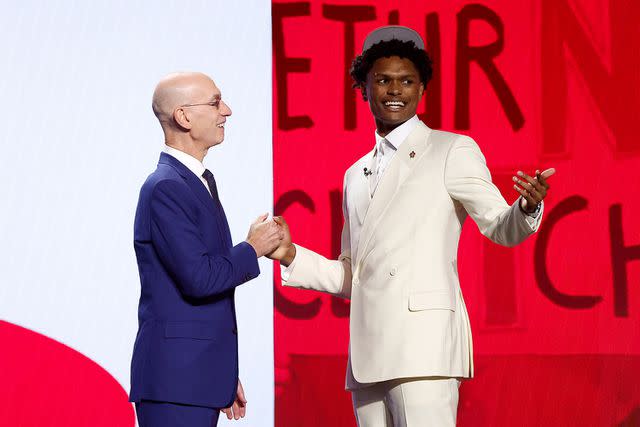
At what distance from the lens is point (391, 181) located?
2301mm

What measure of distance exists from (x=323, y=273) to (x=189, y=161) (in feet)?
1.88

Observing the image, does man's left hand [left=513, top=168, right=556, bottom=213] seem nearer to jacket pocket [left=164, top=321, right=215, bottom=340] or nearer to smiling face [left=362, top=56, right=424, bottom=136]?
smiling face [left=362, top=56, right=424, bottom=136]

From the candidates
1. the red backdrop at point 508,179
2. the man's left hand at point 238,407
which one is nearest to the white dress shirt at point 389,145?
the man's left hand at point 238,407

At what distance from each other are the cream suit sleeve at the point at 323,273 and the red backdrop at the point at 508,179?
1.09 meters

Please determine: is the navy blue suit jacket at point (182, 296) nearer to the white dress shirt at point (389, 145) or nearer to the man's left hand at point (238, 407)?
the man's left hand at point (238, 407)

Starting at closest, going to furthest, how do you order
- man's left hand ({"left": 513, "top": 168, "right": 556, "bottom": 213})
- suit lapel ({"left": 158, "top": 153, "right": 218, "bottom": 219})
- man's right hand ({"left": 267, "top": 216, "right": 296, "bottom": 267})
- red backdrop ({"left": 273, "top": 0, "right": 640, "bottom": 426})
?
man's left hand ({"left": 513, "top": 168, "right": 556, "bottom": 213}) < suit lapel ({"left": 158, "top": 153, "right": 218, "bottom": 219}) < man's right hand ({"left": 267, "top": 216, "right": 296, "bottom": 267}) < red backdrop ({"left": 273, "top": 0, "right": 640, "bottom": 426})

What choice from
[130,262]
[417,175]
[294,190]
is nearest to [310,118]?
[294,190]

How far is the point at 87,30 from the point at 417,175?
206cm

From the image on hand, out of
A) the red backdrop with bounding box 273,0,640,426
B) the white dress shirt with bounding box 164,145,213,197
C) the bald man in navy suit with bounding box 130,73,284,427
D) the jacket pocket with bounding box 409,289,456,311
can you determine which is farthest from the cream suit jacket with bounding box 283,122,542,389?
the red backdrop with bounding box 273,0,640,426

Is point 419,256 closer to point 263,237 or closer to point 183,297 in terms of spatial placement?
point 263,237

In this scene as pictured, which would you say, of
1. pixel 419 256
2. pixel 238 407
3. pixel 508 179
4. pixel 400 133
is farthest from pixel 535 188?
pixel 508 179

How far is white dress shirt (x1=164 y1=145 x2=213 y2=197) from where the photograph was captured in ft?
7.25

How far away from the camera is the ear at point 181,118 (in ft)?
7.27

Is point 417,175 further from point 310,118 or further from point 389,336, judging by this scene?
point 310,118
